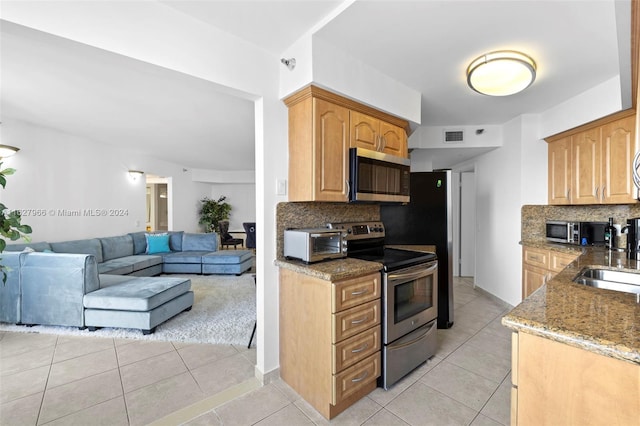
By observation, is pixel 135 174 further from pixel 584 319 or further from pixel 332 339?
pixel 584 319

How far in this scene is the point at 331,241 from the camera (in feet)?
7.13

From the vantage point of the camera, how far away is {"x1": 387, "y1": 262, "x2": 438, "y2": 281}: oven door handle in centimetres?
199

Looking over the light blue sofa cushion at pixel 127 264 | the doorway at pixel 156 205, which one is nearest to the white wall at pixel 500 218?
the light blue sofa cushion at pixel 127 264

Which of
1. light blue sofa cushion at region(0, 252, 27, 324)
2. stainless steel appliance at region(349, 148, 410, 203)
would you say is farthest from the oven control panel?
light blue sofa cushion at region(0, 252, 27, 324)

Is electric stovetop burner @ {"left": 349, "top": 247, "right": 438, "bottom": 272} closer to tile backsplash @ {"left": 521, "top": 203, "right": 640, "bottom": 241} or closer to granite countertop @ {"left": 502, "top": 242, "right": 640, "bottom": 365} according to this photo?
granite countertop @ {"left": 502, "top": 242, "right": 640, "bottom": 365}

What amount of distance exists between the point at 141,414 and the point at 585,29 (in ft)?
12.5

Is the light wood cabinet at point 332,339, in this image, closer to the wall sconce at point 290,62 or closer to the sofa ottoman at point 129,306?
the wall sconce at point 290,62

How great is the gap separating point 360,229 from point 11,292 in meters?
3.72

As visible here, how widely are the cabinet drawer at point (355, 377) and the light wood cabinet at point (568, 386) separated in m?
1.01

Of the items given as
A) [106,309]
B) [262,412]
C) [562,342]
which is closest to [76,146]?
[106,309]

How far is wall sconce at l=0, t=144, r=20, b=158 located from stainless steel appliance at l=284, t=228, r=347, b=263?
4022 millimetres

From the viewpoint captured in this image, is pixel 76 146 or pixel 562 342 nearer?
pixel 562 342

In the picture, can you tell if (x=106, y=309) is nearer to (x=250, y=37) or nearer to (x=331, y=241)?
(x=331, y=241)

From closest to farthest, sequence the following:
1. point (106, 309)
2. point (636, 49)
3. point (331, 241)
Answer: point (636, 49)
point (331, 241)
point (106, 309)
